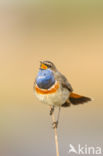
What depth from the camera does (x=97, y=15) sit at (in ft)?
12.7

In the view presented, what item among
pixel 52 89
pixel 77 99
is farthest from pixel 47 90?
pixel 77 99

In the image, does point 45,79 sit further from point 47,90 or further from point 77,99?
point 77,99

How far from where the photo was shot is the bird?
130cm

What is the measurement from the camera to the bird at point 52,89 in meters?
1.30

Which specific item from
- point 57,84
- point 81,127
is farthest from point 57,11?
point 57,84

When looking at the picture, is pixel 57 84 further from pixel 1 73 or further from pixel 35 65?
pixel 1 73

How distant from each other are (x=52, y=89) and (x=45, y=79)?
0.23 feet

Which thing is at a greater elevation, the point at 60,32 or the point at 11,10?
the point at 11,10

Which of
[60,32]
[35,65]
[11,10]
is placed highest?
[11,10]

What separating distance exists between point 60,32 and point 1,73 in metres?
0.62

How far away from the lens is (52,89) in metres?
1.36

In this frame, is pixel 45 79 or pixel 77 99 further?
pixel 77 99

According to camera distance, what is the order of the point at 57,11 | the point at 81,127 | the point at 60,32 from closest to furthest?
1. the point at 81,127
2. the point at 60,32
3. the point at 57,11

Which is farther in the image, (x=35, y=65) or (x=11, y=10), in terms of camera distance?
(x=11, y=10)
